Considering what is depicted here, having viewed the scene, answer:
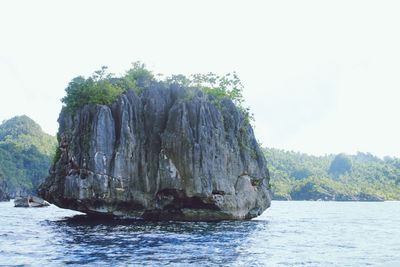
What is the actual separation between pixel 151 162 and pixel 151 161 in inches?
4.4

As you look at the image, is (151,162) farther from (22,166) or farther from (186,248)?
(22,166)

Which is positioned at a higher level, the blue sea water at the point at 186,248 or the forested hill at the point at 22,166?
the forested hill at the point at 22,166

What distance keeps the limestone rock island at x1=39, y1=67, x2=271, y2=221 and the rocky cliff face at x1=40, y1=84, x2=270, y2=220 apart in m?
0.09

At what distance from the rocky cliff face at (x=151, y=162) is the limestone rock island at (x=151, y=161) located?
90mm

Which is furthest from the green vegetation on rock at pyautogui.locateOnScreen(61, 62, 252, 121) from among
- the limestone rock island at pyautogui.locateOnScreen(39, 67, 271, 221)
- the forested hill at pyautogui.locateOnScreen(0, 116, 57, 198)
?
the forested hill at pyautogui.locateOnScreen(0, 116, 57, 198)

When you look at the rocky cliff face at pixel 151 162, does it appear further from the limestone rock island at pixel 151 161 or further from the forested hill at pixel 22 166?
the forested hill at pixel 22 166

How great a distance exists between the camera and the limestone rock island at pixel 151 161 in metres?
42.4

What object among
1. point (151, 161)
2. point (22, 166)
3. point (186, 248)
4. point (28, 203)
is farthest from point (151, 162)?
point (22, 166)

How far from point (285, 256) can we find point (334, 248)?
549cm

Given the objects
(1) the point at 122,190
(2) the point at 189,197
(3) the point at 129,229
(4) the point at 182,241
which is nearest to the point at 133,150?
(1) the point at 122,190

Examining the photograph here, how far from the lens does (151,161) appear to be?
44.8 m

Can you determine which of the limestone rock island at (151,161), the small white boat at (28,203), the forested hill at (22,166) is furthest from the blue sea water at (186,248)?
the forested hill at (22,166)

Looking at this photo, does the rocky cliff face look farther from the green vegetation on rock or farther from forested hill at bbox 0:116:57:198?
forested hill at bbox 0:116:57:198

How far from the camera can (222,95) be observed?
51531mm
